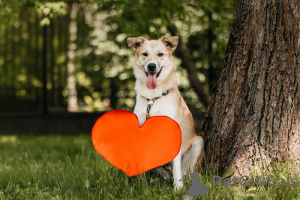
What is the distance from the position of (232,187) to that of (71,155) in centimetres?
319

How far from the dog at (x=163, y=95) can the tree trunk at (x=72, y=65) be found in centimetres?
613

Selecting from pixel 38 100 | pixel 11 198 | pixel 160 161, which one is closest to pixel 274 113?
pixel 160 161

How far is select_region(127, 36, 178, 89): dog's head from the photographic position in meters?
3.86

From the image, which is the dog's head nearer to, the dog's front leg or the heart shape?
the heart shape

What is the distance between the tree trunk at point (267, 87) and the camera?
11.4 ft

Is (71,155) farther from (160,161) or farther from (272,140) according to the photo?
(272,140)

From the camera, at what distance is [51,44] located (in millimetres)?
9969

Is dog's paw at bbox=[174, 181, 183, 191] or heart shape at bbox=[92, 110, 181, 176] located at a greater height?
heart shape at bbox=[92, 110, 181, 176]

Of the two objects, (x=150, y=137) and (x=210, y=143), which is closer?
(x=150, y=137)

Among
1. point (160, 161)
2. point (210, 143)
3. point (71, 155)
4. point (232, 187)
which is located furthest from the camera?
point (71, 155)

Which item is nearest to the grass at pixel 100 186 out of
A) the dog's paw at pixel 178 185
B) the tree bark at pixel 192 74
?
the dog's paw at pixel 178 185

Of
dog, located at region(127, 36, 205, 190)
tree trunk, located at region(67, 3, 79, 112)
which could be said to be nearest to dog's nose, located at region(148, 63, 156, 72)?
dog, located at region(127, 36, 205, 190)

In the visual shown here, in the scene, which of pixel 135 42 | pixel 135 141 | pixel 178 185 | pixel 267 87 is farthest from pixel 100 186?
pixel 267 87

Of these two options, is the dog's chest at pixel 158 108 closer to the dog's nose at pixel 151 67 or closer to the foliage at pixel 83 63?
the dog's nose at pixel 151 67
